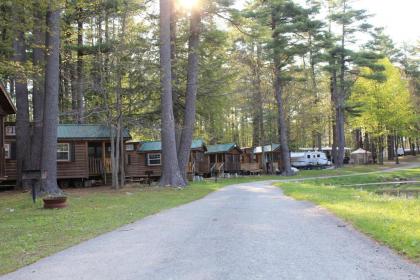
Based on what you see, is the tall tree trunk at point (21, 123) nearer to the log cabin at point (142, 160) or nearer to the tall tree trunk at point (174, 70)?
the tall tree trunk at point (174, 70)

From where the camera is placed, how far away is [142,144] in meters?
31.6

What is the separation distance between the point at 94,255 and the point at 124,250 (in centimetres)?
47

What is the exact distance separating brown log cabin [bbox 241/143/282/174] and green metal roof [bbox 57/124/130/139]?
18.3 meters

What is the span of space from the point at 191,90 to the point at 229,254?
61.5 feet

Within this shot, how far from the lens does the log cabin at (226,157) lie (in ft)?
138

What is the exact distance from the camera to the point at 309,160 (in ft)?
175

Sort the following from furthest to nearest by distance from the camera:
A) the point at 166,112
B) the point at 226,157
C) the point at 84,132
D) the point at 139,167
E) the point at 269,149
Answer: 1. the point at 269,149
2. the point at 226,157
3. the point at 139,167
4. the point at 84,132
5. the point at 166,112

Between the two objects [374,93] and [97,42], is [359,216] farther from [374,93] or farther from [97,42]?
[374,93]

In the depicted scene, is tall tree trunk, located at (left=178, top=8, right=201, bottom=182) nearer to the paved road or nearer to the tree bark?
the paved road

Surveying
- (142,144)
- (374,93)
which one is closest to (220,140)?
(374,93)

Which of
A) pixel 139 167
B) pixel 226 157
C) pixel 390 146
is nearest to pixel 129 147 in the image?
pixel 139 167

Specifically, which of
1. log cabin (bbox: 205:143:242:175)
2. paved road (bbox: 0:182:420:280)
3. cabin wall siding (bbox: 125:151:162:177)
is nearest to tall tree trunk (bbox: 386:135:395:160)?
log cabin (bbox: 205:143:242:175)

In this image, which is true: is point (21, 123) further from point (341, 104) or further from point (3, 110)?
point (341, 104)

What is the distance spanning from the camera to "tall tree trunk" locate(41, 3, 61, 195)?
16797 mm
